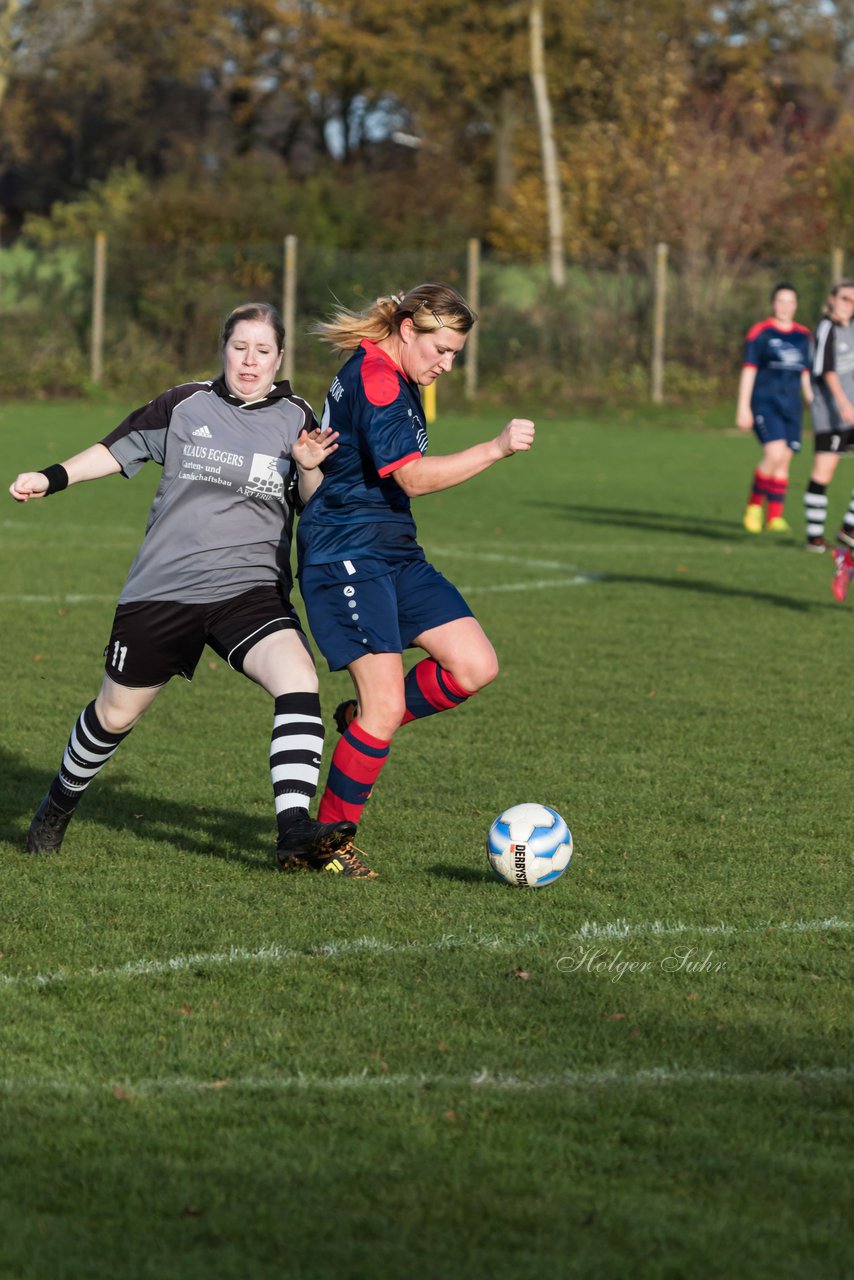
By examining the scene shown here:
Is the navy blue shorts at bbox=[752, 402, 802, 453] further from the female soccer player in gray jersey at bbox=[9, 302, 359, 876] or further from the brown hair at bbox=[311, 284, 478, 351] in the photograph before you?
the female soccer player in gray jersey at bbox=[9, 302, 359, 876]

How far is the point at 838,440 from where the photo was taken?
1439cm

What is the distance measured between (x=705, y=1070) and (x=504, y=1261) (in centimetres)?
106

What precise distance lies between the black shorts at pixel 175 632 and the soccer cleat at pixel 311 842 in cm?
55

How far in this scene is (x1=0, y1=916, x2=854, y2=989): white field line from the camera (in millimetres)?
4711

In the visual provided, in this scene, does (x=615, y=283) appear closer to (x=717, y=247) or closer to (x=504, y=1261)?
(x=717, y=247)

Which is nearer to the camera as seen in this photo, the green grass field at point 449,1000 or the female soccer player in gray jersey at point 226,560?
the green grass field at point 449,1000

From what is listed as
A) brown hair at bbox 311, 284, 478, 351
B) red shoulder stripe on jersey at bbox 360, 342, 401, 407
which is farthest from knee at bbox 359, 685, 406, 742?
brown hair at bbox 311, 284, 478, 351

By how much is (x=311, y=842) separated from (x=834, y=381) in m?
9.39

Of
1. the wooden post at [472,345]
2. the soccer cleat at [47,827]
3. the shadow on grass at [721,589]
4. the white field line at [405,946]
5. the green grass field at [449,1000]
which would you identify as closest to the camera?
the green grass field at [449,1000]

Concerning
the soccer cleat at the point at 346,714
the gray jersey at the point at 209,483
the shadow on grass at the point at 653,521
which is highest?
the gray jersey at the point at 209,483

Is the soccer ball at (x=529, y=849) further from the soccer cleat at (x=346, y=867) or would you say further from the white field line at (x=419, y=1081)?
the white field line at (x=419, y=1081)

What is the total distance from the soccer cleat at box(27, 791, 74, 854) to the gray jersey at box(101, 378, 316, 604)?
758 mm

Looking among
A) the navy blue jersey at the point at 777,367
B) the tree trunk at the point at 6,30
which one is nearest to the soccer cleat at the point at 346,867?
the navy blue jersey at the point at 777,367

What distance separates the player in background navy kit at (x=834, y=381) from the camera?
45.2 ft
